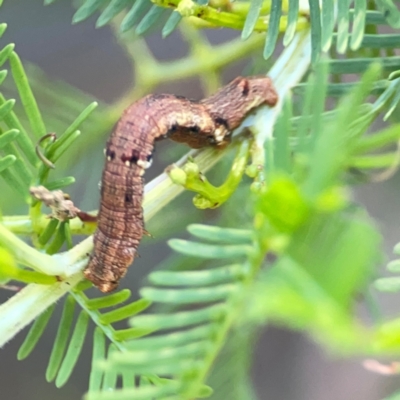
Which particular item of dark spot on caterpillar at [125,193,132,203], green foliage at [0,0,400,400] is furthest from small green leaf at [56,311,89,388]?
dark spot on caterpillar at [125,193,132,203]

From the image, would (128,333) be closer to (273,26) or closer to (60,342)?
(60,342)

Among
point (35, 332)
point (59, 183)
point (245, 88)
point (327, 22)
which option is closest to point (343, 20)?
point (327, 22)

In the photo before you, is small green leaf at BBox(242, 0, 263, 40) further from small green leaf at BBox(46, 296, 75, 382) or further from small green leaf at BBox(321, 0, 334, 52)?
small green leaf at BBox(46, 296, 75, 382)

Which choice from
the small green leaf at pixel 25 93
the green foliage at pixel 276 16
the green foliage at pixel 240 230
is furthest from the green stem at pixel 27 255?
the green foliage at pixel 276 16

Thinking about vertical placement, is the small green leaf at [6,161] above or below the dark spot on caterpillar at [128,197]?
above

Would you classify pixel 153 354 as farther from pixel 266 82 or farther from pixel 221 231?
pixel 266 82

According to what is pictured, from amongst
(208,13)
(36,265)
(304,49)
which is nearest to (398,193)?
(304,49)

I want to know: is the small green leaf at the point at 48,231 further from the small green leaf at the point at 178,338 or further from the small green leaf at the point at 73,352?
the small green leaf at the point at 178,338
